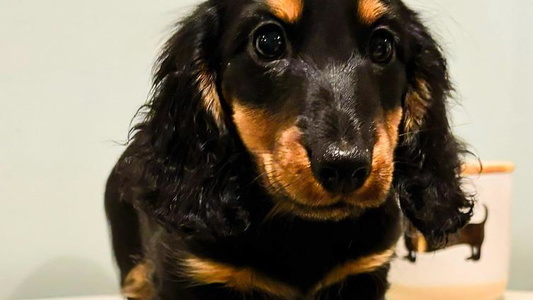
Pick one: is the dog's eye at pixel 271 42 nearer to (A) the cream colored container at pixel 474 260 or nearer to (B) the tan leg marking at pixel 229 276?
(B) the tan leg marking at pixel 229 276

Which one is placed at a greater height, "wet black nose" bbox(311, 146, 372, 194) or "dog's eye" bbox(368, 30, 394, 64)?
"dog's eye" bbox(368, 30, 394, 64)

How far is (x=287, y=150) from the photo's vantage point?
848mm

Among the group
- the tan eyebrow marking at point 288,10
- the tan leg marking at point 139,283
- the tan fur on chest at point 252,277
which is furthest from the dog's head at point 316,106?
the tan leg marking at point 139,283

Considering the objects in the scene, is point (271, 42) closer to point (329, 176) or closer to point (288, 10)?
point (288, 10)

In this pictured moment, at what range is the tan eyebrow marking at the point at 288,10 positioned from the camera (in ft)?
3.07

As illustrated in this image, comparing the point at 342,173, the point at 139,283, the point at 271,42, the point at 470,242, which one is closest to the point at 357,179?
the point at 342,173

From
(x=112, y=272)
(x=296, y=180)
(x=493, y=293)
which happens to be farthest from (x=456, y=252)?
(x=112, y=272)

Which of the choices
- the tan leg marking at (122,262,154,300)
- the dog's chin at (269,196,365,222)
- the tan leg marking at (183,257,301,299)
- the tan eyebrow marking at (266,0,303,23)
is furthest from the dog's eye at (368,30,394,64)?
the tan leg marking at (122,262,154,300)

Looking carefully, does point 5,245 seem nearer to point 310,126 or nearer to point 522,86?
point 310,126

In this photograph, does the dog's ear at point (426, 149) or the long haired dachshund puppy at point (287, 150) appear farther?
the dog's ear at point (426, 149)

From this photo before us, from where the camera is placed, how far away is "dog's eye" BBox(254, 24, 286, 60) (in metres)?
0.94

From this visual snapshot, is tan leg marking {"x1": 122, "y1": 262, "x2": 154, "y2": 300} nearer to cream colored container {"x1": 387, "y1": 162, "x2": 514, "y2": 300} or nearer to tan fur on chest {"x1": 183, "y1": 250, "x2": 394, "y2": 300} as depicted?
tan fur on chest {"x1": 183, "y1": 250, "x2": 394, "y2": 300}

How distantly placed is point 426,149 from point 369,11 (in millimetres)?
240

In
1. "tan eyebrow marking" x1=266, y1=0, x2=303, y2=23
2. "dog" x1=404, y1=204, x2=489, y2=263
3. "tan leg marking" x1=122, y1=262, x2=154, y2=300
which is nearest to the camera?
"tan eyebrow marking" x1=266, y1=0, x2=303, y2=23
